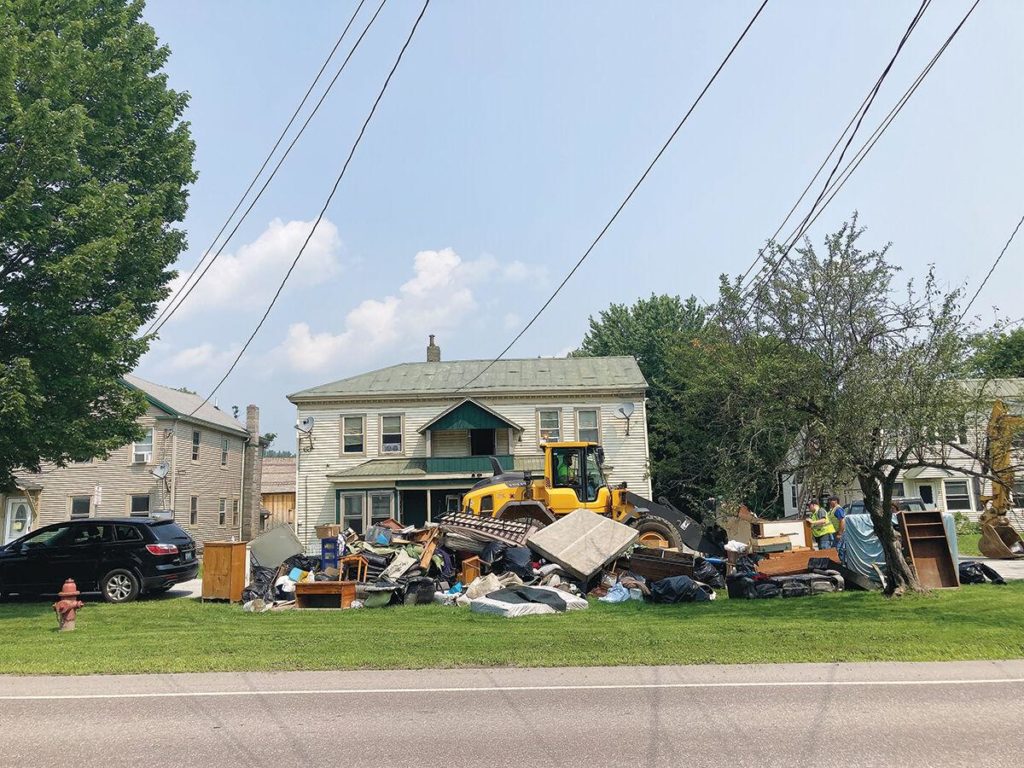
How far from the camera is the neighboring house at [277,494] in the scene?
150 feet

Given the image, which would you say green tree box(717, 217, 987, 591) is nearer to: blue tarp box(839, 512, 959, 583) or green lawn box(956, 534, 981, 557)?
blue tarp box(839, 512, 959, 583)

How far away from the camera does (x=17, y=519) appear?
30047mm

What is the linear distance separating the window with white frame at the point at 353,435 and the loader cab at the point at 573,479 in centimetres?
1422

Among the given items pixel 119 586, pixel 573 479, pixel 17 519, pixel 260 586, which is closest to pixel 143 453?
pixel 17 519

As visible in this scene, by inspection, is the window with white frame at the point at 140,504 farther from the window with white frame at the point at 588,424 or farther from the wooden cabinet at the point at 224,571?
the wooden cabinet at the point at 224,571

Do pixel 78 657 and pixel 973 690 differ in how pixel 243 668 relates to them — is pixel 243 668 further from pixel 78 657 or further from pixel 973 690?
pixel 973 690

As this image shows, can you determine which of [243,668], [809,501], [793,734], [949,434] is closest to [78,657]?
[243,668]

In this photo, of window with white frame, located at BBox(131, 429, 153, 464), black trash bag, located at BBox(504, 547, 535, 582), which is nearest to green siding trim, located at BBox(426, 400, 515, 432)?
window with white frame, located at BBox(131, 429, 153, 464)

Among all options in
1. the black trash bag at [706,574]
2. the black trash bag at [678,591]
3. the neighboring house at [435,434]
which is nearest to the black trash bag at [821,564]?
the black trash bag at [706,574]

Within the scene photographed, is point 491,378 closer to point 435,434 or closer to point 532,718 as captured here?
point 435,434

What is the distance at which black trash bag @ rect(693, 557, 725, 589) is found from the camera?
14195 mm

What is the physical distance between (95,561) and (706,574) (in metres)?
12.1

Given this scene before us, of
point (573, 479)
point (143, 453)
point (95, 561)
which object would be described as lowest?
point (95, 561)

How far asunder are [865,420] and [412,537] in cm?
1070
